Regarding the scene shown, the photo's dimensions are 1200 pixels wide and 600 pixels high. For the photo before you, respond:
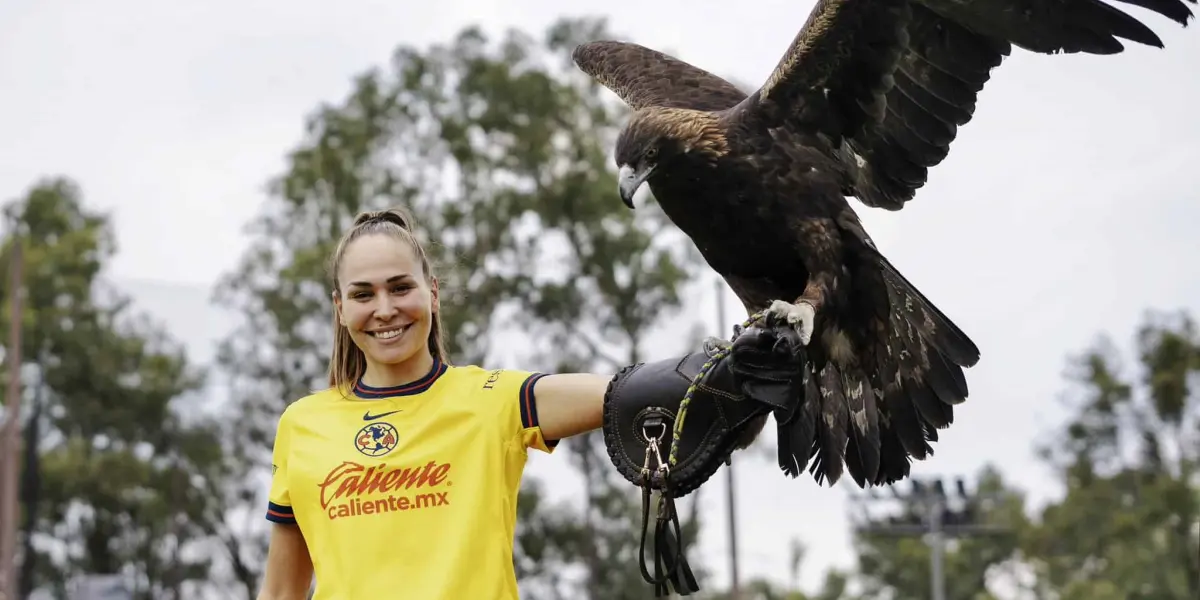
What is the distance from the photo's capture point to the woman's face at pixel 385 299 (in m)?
2.94

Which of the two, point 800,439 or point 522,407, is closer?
point 522,407

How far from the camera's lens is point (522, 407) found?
2969 mm

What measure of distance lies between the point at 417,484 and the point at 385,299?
0.37m

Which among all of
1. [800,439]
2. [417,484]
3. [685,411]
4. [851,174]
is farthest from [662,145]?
[417,484]

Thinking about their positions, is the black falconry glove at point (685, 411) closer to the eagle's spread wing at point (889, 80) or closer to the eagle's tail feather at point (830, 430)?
the eagle's tail feather at point (830, 430)

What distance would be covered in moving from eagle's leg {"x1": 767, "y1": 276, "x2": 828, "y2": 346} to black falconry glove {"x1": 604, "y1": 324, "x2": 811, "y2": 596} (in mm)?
221

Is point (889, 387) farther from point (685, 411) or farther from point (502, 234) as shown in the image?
point (502, 234)

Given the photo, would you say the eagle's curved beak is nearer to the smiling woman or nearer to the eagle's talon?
the eagle's talon

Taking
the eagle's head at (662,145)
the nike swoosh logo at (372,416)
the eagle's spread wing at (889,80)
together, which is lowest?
the nike swoosh logo at (372,416)

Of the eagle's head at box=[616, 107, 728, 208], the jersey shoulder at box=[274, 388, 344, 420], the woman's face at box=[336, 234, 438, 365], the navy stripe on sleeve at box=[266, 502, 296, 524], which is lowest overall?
the navy stripe on sleeve at box=[266, 502, 296, 524]

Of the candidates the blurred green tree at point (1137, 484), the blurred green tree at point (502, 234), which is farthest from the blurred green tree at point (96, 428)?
the blurred green tree at point (1137, 484)

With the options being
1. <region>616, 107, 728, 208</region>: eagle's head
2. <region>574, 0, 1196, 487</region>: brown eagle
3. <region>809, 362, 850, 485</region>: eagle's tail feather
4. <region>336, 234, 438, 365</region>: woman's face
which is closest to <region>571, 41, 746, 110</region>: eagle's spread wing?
<region>574, 0, 1196, 487</region>: brown eagle

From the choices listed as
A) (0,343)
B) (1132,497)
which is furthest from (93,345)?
(1132,497)

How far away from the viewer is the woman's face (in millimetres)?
2939
